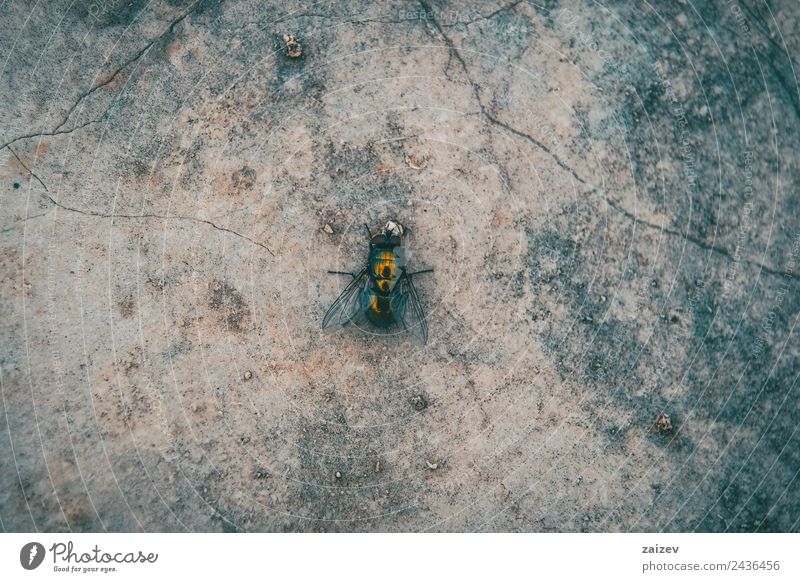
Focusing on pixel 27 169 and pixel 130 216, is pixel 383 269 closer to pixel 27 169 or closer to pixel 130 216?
pixel 130 216

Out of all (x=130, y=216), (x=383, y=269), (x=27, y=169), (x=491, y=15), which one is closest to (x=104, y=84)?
(x=27, y=169)

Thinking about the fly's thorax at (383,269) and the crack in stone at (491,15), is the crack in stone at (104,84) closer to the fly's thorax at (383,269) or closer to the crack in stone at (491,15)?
the crack in stone at (491,15)

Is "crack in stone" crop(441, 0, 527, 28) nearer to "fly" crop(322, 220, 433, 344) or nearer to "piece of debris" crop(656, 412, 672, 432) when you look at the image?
"fly" crop(322, 220, 433, 344)

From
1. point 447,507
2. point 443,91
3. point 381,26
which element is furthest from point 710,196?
point 447,507

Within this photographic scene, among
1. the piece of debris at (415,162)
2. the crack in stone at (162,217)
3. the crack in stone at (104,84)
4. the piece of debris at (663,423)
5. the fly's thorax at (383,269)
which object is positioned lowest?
the piece of debris at (663,423)

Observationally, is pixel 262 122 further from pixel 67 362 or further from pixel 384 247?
pixel 67 362

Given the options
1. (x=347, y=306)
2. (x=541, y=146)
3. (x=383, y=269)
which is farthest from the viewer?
(x=541, y=146)

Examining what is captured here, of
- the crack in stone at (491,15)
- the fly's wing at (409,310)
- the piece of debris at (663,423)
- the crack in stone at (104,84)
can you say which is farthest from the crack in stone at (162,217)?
the piece of debris at (663,423)
